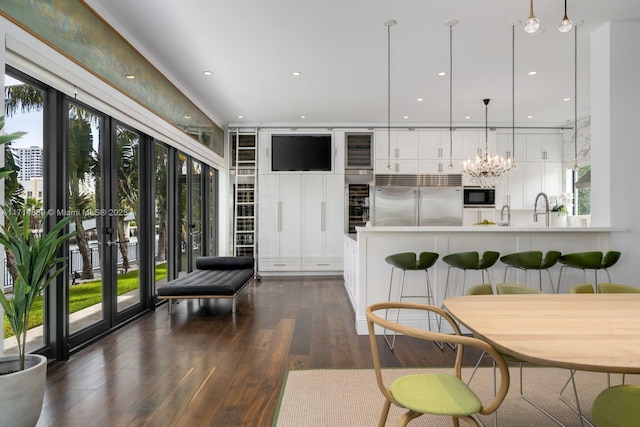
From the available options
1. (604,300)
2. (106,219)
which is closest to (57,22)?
(106,219)

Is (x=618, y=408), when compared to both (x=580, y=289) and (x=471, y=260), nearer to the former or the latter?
(x=580, y=289)

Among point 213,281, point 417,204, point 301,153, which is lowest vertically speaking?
point 213,281

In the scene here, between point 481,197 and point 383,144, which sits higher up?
point 383,144

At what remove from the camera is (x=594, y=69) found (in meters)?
3.98

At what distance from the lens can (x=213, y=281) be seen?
15.5 ft

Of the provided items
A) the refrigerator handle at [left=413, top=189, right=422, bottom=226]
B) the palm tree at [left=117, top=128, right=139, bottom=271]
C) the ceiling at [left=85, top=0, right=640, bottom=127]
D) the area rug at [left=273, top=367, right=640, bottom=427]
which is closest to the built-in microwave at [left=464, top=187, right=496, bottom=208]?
the refrigerator handle at [left=413, top=189, right=422, bottom=226]

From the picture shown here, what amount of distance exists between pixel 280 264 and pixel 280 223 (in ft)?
2.63

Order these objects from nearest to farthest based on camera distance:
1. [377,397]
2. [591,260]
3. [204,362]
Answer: [377,397], [204,362], [591,260]

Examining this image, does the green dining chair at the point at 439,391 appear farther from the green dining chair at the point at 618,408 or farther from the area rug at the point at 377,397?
the area rug at the point at 377,397

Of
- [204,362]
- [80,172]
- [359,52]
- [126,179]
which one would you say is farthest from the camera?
[359,52]

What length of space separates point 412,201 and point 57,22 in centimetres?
599

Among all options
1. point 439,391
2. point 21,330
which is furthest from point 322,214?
point 439,391

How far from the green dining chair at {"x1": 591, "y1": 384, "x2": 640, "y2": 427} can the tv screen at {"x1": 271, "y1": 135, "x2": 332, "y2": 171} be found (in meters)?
6.17

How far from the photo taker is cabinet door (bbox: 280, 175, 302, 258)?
729 centimetres
